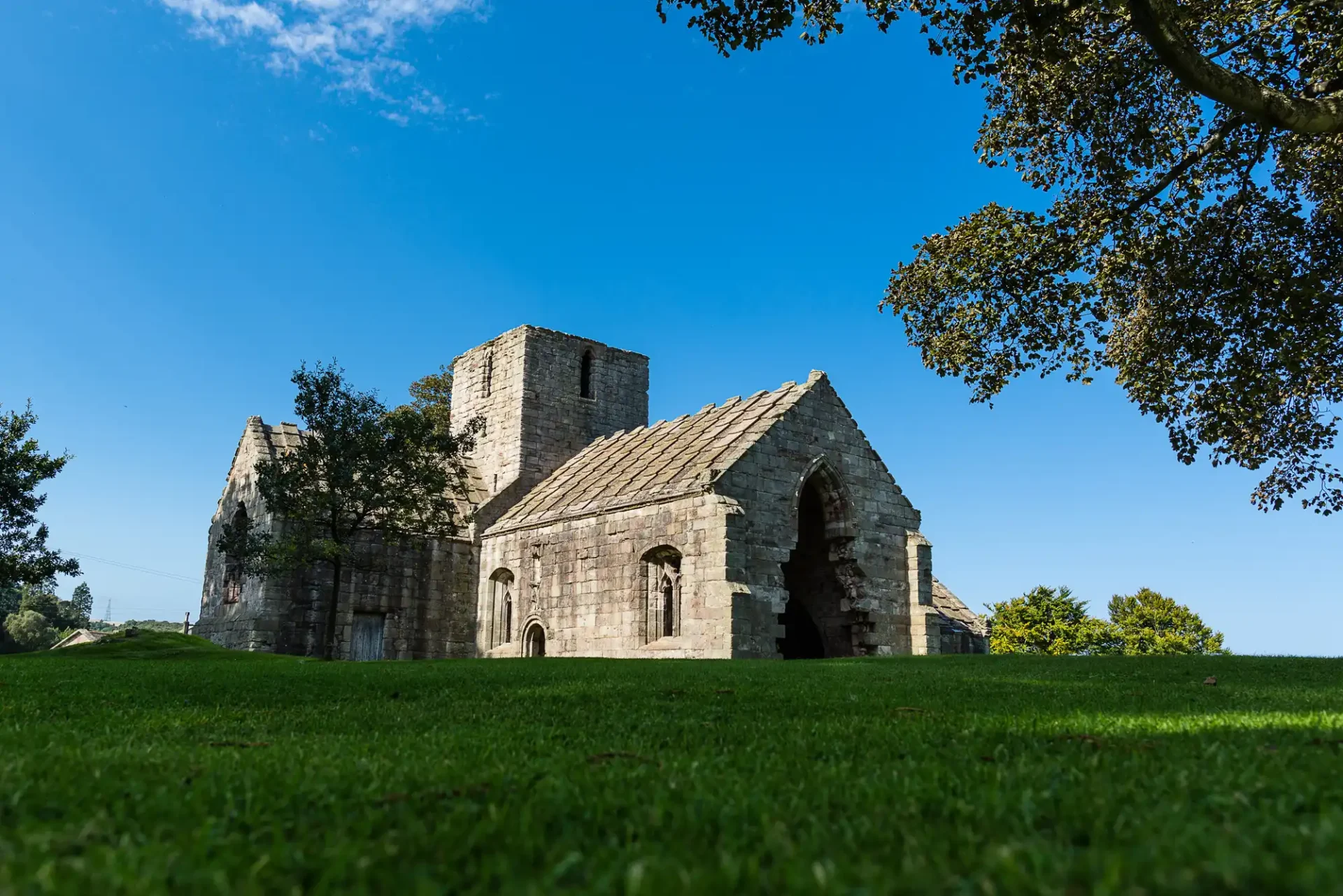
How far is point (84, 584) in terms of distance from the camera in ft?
396

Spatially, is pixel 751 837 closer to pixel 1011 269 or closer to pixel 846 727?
pixel 846 727

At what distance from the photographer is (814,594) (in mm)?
25781

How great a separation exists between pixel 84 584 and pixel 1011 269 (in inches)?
5346

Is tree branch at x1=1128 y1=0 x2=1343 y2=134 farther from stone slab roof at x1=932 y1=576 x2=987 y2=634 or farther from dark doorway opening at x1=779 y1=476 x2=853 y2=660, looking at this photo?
stone slab roof at x1=932 y1=576 x2=987 y2=634

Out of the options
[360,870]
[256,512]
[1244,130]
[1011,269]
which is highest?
[1244,130]

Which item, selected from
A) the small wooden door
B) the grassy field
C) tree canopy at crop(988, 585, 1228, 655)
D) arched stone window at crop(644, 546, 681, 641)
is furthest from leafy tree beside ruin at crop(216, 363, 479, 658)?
tree canopy at crop(988, 585, 1228, 655)

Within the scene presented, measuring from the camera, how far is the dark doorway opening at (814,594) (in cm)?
2467

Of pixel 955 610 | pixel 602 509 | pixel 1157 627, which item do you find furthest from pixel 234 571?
pixel 1157 627

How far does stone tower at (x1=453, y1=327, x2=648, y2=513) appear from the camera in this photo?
1251 inches

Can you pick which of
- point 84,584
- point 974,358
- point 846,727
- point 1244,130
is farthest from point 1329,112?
point 84,584

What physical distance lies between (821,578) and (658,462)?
19.0 ft

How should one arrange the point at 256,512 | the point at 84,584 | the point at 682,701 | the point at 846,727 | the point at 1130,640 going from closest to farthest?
the point at 846,727 → the point at 682,701 → the point at 256,512 → the point at 1130,640 → the point at 84,584

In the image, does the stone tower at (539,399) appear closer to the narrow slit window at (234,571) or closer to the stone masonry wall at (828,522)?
the narrow slit window at (234,571)

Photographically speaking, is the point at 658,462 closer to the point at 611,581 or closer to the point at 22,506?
the point at 611,581
